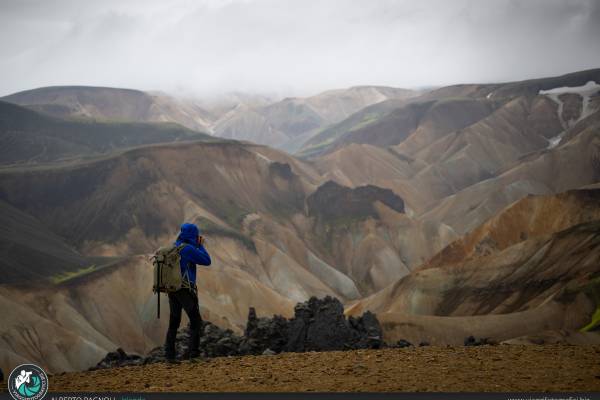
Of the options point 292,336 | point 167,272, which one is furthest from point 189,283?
point 292,336

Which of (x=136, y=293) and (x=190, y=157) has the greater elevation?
(x=190, y=157)

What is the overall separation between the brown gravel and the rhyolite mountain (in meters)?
27.6

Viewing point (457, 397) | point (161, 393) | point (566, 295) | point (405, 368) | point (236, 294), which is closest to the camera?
point (457, 397)

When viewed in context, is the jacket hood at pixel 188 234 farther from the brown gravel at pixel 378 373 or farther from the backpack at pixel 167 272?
the brown gravel at pixel 378 373

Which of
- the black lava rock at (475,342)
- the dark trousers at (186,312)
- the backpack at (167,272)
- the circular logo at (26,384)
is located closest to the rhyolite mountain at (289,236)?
the black lava rock at (475,342)

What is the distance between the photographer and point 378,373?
1272cm

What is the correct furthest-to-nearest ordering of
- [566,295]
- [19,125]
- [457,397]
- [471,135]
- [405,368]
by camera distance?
[471,135]
[19,125]
[566,295]
[405,368]
[457,397]

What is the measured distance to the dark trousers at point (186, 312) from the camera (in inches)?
573

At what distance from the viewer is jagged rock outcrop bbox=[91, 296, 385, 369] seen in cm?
2591

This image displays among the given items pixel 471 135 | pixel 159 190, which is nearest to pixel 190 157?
pixel 159 190

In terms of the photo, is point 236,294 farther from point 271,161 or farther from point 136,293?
point 271,161

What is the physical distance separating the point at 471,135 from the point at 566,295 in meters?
146

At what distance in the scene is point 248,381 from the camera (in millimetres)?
12617

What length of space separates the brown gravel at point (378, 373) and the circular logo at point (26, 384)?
1.95 ft
